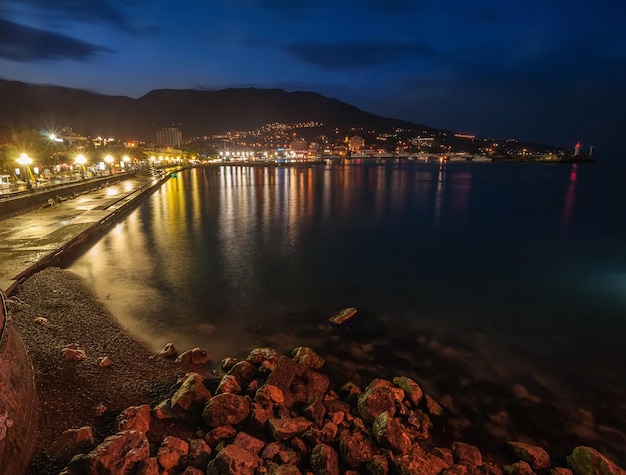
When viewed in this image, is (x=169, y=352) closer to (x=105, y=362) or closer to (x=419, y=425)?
(x=105, y=362)

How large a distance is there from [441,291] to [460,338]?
3382 millimetres

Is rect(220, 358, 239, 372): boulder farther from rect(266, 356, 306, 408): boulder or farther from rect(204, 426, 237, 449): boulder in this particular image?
rect(204, 426, 237, 449): boulder

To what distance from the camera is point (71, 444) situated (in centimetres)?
430

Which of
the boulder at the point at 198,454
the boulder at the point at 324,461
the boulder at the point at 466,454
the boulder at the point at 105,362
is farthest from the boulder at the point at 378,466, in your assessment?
the boulder at the point at 105,362

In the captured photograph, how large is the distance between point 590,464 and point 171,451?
504 cm

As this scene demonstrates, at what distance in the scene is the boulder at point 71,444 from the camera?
165 inches

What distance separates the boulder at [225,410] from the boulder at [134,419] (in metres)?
0.69

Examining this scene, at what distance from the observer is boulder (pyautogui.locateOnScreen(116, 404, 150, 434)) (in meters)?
4.50

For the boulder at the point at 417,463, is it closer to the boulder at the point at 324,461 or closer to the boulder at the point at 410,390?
the boulder at the point at 324,461

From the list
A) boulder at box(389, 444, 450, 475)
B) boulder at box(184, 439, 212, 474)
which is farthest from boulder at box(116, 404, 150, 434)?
boulder at box(389, 444, 450, 475)

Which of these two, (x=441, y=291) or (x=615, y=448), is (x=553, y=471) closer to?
(x=615, y=448)

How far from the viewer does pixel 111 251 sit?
45.9 feet

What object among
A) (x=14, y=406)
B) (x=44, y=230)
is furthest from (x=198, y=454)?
(x=44, y=230)

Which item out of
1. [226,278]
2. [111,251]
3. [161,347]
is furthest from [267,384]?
[111,251]
